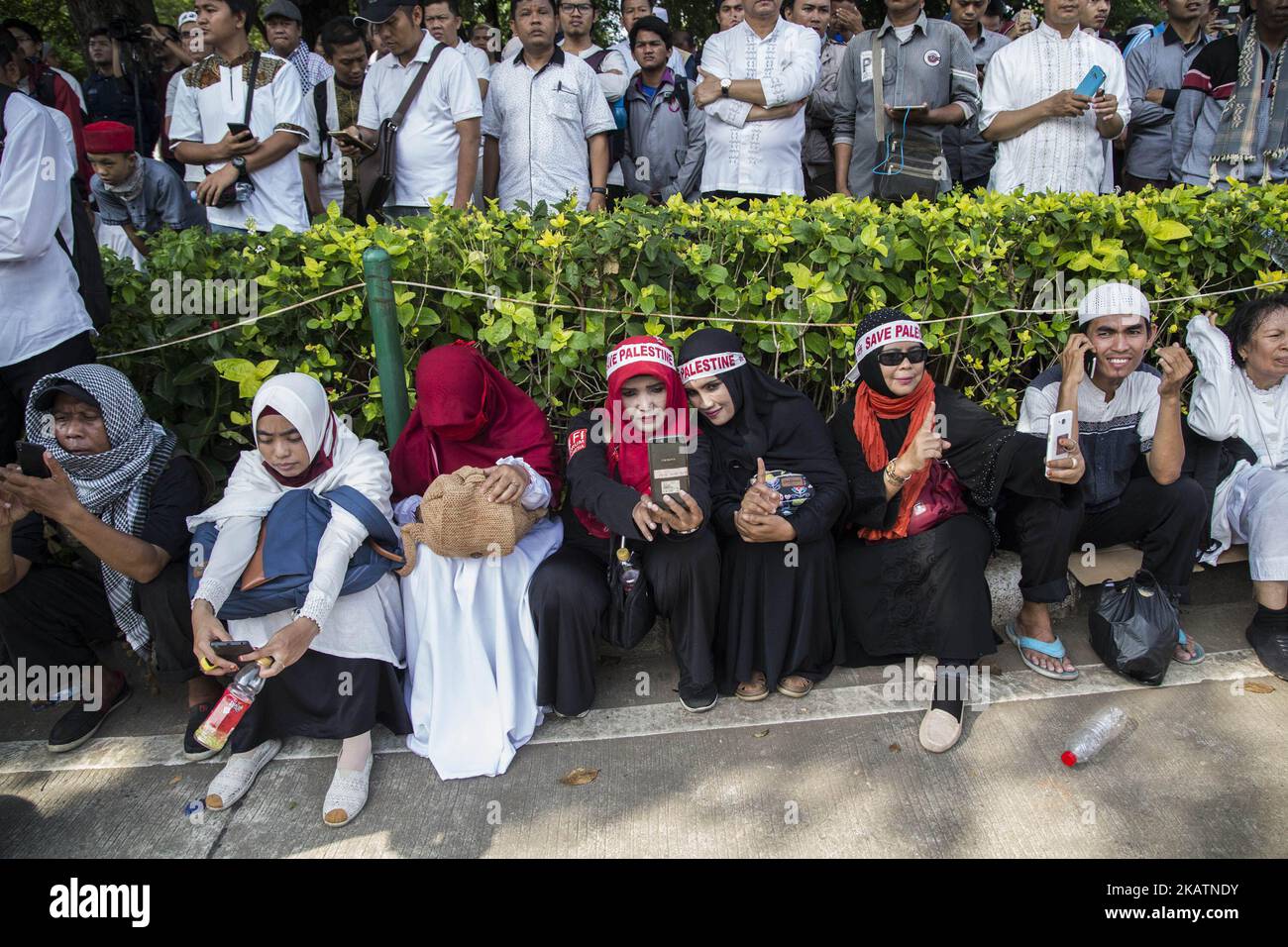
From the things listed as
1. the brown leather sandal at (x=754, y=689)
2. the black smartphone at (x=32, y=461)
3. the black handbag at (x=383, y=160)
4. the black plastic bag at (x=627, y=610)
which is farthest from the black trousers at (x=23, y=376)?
the brown leather sandal at (x=754, y=689)

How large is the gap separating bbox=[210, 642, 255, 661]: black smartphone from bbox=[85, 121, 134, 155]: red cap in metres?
3.72

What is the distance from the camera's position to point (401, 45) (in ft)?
16.1

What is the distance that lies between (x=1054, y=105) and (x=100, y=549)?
4892 millimetres

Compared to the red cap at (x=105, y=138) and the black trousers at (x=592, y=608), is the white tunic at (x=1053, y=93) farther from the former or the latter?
the red cap at (x=105, y=138)

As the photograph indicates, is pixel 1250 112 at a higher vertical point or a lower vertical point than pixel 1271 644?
higher

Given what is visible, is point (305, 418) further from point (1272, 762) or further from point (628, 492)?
point (1272, 762)

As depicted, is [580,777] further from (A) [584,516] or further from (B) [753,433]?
(B) [753,433]

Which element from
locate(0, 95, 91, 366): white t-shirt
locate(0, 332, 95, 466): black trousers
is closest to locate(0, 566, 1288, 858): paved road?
locate(0, 332, 95, 466): black trousers

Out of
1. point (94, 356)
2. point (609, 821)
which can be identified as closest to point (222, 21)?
point (94, 356)

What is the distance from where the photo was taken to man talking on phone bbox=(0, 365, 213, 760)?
3.11m

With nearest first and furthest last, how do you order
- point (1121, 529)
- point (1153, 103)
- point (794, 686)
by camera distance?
point (794, 686), point (1121, 529), point (1153, 103)

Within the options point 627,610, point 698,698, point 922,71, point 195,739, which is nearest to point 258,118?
point 195,739

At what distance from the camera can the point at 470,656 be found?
3.18 meters

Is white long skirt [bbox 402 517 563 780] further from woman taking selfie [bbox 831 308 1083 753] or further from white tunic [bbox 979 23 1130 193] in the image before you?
white tunic [bbox 979 23 1130 193]
